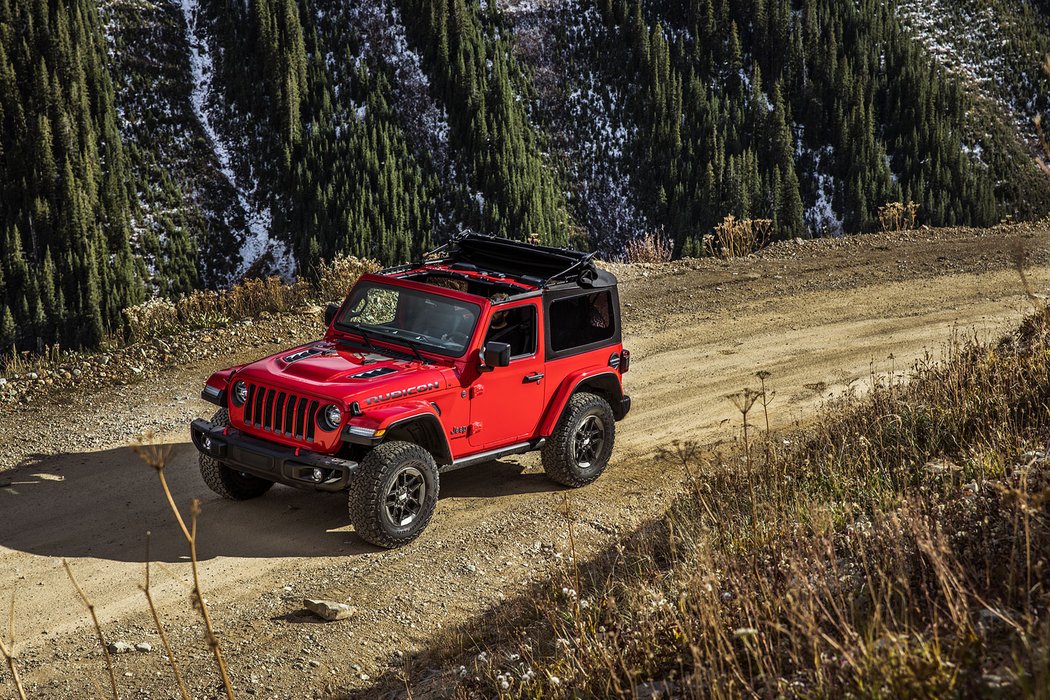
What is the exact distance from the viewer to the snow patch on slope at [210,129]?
74.1 metres

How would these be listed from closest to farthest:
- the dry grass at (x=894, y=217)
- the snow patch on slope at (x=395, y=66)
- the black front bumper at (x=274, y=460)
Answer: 1. the black front bumper at (x=274, y=460)
2. the dry grass at (x=894, y=217)
3. the snow patch on slope at (x=395, y=66)

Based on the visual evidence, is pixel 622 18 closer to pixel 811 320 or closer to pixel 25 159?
pixel 25 159

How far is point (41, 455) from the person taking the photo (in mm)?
10617

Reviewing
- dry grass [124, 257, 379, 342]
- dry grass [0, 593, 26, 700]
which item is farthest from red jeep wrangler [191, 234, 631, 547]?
dry grass [124, 257, 379, 342]

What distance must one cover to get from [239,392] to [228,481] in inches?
A: 44.4

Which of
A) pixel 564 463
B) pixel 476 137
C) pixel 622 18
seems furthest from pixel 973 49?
pixel 564 463

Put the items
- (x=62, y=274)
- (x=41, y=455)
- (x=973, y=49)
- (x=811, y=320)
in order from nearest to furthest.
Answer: (x=41, y=455)
(x=811, y=320)
(x=62, y=274)
(x=973, y=49)

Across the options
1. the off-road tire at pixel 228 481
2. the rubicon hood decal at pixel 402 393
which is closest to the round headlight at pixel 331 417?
the rubicon hood decal at pixel 402 393

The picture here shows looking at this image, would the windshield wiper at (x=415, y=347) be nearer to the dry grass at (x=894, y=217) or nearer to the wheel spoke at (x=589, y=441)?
the wheel spoke at (x=589, y=441)

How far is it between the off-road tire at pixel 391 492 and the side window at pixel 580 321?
191 cm

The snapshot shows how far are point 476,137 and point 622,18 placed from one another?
16.2m

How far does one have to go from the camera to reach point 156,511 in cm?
916

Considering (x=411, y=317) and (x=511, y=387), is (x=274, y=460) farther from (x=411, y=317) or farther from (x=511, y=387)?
(x=511, y=387)

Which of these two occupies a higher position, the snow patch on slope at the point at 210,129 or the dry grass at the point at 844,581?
the snow patch on slope at the point at 210,129
